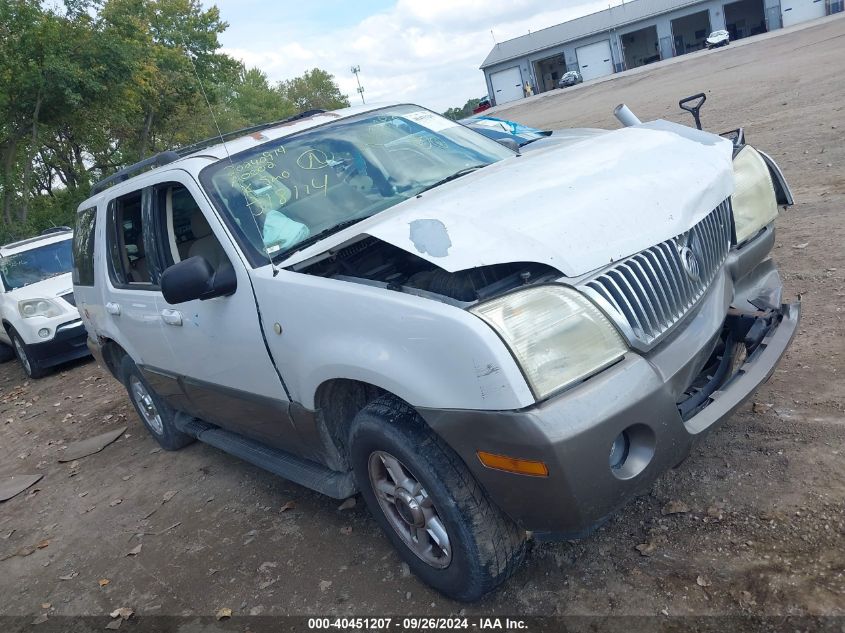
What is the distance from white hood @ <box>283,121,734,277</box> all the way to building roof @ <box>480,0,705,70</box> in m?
64.9

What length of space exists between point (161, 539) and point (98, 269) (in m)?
2.02

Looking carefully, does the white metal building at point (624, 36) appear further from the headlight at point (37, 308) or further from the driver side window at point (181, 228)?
the driver side window at point (181, 228)

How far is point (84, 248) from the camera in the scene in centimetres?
553

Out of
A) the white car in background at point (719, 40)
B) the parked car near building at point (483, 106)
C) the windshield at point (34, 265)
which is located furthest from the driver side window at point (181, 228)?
the parked car near building at point (483, 106)

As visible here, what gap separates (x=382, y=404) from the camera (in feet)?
9.50

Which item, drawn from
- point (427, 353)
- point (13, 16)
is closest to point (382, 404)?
point (427, 353)

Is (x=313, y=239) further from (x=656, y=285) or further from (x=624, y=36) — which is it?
(x=624, y=36)

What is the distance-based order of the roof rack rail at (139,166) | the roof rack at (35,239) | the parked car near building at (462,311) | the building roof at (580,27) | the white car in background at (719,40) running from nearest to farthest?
the parked car near building at (462,311) < the roof rack rail at (139,166) < the roof rack at (35,239) < the white car in background at (719,40) < the building roof at (580,27)

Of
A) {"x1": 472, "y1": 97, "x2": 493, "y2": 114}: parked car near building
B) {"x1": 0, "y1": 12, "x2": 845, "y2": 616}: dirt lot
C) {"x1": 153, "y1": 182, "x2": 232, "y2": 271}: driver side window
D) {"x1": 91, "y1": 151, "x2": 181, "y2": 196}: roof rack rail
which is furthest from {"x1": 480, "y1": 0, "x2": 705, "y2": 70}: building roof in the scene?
{"x1": 153, "y1": 182, "x2": 232, "y2": 271}: driver side window

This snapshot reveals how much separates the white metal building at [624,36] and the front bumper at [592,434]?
6482 centimetres

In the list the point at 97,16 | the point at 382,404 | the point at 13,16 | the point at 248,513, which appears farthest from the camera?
the point at 97,16

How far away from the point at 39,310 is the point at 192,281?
7.47 m

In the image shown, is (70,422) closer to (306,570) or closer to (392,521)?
(306,570)

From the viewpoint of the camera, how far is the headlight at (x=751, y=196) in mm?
3584
